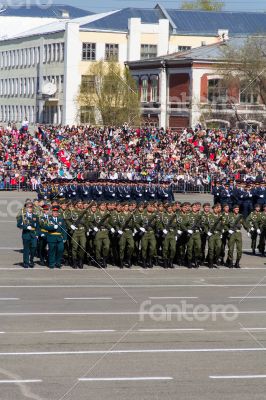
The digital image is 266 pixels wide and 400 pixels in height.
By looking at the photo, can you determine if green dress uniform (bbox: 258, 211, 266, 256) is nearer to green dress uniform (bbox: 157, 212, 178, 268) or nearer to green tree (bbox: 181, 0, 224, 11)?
green dress uniform (bbox: 157, 212, 178, 268)

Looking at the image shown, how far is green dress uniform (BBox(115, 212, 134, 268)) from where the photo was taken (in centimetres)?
2677

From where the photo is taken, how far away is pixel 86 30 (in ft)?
279

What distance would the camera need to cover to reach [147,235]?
88.2ft

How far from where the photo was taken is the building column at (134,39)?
3408 inches

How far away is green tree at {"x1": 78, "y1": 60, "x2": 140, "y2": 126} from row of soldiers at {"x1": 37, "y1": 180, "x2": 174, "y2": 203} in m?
30.4

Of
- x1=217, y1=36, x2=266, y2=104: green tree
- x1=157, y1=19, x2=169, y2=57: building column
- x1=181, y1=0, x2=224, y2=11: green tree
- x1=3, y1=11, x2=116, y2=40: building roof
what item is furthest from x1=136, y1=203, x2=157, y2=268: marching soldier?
x1=181, y1=0, x2=224, y2=11: green tree

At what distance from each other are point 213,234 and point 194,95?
155 feet

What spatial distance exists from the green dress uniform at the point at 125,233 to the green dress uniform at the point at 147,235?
0.25 m

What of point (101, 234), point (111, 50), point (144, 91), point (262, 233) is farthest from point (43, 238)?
point (111, 50)

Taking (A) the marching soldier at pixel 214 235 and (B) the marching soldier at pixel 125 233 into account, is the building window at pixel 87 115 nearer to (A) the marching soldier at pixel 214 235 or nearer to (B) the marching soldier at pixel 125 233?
(A) the marching soldier at pixel 214 235

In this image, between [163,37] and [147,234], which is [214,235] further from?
[163,37]

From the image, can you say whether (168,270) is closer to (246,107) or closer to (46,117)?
(246,107)

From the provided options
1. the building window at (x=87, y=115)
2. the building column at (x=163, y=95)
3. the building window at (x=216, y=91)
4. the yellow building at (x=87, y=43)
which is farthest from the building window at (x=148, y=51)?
the building window at (x=216, y=91)

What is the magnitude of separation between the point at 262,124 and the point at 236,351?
5536cm
